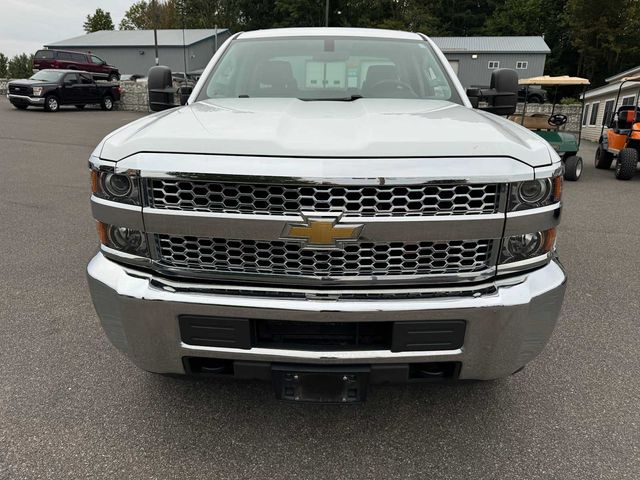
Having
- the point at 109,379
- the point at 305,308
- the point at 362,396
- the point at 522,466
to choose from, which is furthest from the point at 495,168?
the point at 109,379

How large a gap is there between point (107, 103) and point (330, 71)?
2268 centimetres

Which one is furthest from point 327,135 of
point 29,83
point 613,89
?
point 613,89

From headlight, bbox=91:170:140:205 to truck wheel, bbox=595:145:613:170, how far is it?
42.0ft

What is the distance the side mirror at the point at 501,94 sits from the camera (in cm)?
349

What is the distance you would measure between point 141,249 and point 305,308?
696 mm

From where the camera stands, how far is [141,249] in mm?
2002

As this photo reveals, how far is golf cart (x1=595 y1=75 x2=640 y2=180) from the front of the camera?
410 inches

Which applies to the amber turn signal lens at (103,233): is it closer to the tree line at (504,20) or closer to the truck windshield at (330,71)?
the truck windshield at (330,71)

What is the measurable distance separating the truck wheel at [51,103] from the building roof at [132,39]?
29.6 metres

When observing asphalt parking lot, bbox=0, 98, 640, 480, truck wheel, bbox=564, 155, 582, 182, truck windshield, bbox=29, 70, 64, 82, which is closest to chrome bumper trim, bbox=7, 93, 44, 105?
truck windshield, bbox=29, 70, 64, 82

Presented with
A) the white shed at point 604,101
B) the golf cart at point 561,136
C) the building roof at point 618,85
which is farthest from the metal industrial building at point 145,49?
the golf cart at point 561,136

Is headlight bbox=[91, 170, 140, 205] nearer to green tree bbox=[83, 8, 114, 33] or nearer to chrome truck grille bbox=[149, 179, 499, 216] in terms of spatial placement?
chrome truck grille bbox=[149, 179, 499, 216]

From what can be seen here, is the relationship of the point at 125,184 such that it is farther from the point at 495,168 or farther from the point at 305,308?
the point at 495,168

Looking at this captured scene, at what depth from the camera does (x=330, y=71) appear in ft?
11.3
